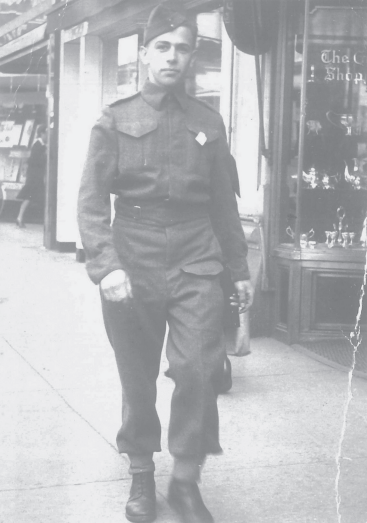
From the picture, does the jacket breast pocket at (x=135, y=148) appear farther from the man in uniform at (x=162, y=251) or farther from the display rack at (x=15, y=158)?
the display rack at (x=15, y=158)

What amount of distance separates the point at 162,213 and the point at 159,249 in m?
0.14

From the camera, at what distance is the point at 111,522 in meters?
3.94

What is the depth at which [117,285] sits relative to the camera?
12.3ft

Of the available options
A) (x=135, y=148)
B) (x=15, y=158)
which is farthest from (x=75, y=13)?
(x=135, y=148)

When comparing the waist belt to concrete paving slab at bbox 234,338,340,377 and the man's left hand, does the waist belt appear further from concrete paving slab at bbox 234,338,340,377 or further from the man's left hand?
concrete paving slab at bbox 234,338,340,377

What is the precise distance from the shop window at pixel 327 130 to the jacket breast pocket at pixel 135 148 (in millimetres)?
4000

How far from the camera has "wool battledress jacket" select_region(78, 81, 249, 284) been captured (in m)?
3.91

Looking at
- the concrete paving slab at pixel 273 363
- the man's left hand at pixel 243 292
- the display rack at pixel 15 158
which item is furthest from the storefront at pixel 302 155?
the display rack at pixel 15 158

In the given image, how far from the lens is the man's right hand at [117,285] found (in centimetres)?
377

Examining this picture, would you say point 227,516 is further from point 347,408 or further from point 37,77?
point 37,77

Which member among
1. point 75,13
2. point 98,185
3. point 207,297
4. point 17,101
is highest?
point 75,13

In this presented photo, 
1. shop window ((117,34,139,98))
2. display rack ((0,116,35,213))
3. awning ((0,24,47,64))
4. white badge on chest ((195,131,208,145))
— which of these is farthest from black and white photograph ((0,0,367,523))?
display rack ((0,116,35,213))

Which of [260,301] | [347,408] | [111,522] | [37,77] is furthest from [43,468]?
[37,77]

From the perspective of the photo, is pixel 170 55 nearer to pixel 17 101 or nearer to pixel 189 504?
pixel 189 504
